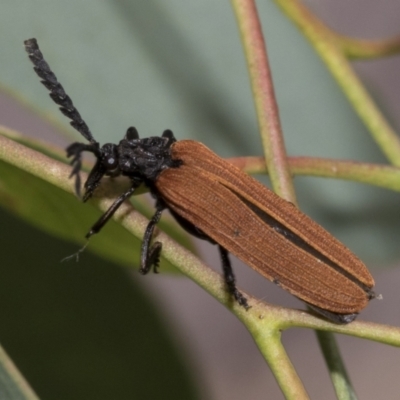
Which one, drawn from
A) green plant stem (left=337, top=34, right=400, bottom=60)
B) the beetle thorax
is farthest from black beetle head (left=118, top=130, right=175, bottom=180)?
green plant stem (left=337, top=34, right=400, bottom=60)

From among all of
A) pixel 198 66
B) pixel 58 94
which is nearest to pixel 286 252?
pixel 58 94

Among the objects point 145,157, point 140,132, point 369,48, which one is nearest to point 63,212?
point 145,157

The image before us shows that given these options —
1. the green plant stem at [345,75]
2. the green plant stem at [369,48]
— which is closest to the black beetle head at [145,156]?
the green plant stem at [345,75]

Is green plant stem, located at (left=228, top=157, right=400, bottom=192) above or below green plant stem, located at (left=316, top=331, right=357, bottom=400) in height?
above

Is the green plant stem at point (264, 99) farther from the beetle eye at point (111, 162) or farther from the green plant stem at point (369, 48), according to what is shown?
the green plant stem at point (369, 48)

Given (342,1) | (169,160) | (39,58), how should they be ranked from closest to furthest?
(39,58), (169,160), (342,1)

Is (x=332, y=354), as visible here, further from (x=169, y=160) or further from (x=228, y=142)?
(x=228, y=142)

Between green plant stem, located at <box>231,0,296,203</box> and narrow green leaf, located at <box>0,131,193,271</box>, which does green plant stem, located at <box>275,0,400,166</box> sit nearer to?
green plant stem, located at <box>231,0,296,203</box>

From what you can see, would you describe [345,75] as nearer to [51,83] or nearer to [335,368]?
[51,83]
